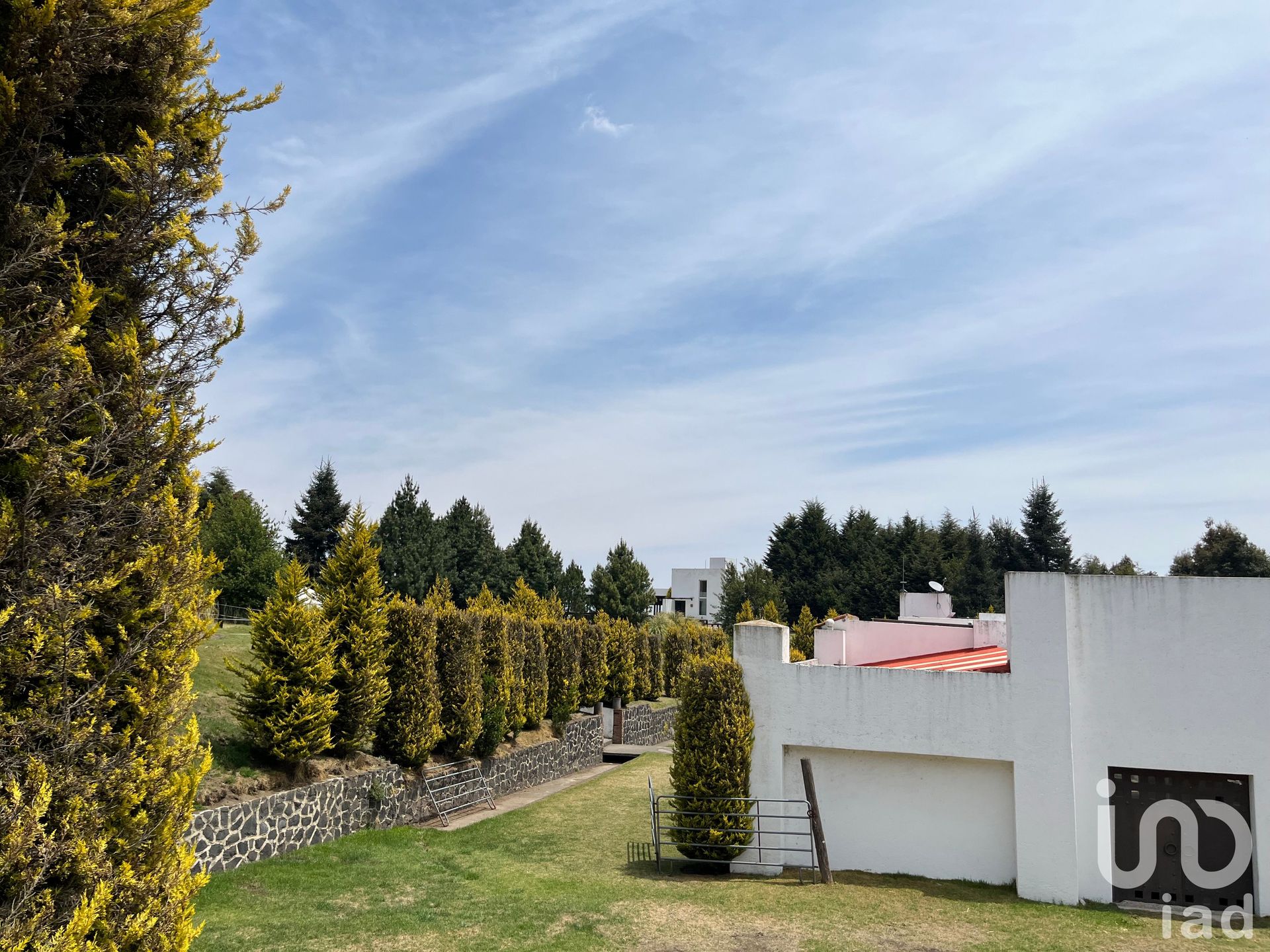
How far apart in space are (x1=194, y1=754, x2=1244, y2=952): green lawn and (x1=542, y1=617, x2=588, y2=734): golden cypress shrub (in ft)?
35.7

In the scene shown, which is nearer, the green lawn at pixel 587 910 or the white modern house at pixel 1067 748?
the green lawn at pixel 587 910

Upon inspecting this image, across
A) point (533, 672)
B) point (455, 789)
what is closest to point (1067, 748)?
point (455, 789)

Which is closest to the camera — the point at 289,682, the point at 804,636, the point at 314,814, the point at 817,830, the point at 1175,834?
the point at 1175,834

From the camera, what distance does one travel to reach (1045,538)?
5750 centimetres

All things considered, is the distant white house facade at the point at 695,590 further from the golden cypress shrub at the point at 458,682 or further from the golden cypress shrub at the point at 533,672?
the golden cypress shrub at the point at 458,682

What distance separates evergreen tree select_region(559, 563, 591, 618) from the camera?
54.2 meters

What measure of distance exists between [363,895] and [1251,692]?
12.6 metres

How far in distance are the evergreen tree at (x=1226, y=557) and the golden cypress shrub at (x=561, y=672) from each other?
40934 millimetres

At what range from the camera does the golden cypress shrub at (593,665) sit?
2884 cm

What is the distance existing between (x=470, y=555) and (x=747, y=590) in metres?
18.1

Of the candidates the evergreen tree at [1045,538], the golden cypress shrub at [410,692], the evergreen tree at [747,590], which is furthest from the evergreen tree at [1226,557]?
the golden cypress shrub at [410,692]

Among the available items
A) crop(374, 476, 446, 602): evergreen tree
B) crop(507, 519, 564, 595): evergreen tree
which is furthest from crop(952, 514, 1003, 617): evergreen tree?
crop(374, 476, 446, 602): evergreen tree

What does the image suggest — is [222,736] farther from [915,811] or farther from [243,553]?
[243,553]

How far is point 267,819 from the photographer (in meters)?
13.2
